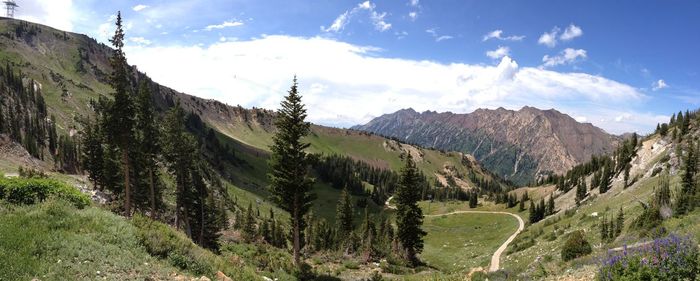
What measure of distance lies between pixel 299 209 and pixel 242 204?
116579 mm

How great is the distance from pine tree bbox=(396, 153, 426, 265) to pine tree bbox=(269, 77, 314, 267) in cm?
2378

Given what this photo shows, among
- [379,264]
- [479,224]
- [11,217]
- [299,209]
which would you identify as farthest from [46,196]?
[479,224]

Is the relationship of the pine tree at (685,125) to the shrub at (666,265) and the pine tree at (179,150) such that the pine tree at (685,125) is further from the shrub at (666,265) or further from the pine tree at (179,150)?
the pine tree at (179,150)

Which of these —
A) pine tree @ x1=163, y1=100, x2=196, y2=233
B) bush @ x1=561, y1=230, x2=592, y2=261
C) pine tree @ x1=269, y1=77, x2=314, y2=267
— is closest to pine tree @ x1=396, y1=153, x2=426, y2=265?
pine tree @ x1=269, y1=77, x2=314, y2=267

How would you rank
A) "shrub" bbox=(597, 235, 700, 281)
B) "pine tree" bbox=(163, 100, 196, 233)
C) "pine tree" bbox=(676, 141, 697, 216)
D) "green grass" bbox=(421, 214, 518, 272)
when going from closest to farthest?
1. "shrub" bbox=(597, 235, 700, 281)
2. "pine tree" bbox=(676, 141, 697, 216)
3. "pine tree" bbox=(163, 100, 196, 233)
4. "green grass" bbox=(421, 214, 518, 272)

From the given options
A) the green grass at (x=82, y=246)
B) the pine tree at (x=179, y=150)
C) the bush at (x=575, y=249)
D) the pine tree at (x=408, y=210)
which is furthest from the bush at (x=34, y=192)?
the pine tree at (x=408, y=210)

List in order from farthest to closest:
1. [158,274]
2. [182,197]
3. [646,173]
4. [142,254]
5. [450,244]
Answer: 1. [450,244]
2. [646,173]
3. [182,197]
4. [142,254]
5. [158,274]

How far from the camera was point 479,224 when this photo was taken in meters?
104

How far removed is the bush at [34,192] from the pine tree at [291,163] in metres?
15.3

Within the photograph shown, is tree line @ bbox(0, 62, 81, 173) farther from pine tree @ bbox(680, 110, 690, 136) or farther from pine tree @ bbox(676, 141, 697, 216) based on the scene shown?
pine tree @ bbox(680, 110, 690, 136)

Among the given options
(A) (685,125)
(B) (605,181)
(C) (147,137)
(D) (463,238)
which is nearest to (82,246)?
(C) (147,137)

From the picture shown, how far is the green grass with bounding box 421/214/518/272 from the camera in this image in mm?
58859

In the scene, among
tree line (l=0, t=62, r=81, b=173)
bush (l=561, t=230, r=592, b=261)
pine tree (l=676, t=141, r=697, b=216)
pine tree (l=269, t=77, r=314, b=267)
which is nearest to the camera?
bush (l=561, t=230, r=592, b=261)

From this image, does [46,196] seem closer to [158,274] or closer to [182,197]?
[158,274]
